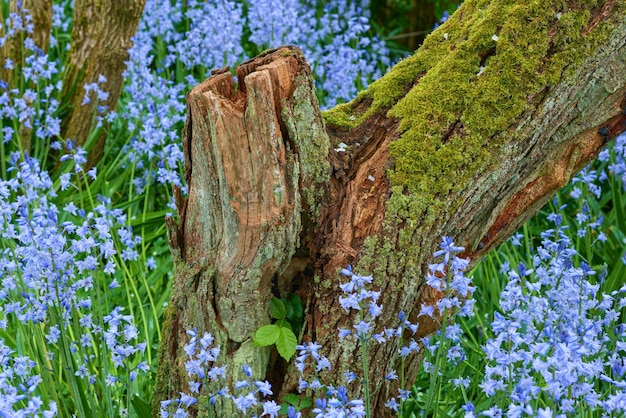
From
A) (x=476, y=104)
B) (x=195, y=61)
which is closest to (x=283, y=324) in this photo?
(x=476, y=104)

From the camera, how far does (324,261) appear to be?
108 inches

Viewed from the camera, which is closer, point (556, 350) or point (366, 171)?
point (556, 350)

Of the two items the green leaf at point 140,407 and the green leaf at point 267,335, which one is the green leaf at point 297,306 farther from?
the green leaf at point 140,407

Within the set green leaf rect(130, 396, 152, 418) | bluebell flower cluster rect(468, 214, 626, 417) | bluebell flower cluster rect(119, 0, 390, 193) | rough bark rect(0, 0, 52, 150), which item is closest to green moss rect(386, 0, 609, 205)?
bluebell flower cluster rect(468, 214, 626, 417)

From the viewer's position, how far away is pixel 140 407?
300cm

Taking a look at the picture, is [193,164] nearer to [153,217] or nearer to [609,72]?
[609,72]

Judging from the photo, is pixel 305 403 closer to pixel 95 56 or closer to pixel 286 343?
pixel 286 343

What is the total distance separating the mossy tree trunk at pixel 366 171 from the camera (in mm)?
2631

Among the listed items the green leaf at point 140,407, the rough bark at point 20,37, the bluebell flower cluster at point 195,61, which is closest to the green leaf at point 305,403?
the green leaf at point 140,407

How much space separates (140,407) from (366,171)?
1.21m

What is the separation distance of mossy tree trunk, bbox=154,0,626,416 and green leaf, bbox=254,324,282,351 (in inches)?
3.2

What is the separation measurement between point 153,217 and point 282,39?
5.84 ft

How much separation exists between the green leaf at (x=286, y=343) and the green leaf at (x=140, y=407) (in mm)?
668

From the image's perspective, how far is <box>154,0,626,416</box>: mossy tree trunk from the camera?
8.63 feet
